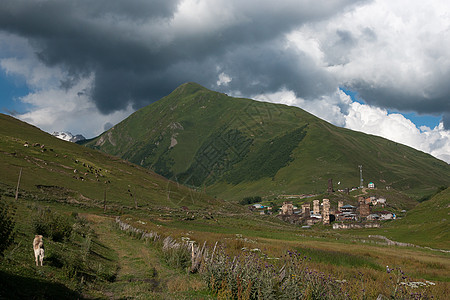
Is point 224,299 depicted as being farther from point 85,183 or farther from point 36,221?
point 85,183

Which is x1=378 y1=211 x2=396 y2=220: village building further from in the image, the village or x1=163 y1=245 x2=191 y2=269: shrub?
x1=163 y1=245 x2=191 y2=269: shrub

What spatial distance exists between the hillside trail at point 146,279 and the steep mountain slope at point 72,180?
50.1 metres

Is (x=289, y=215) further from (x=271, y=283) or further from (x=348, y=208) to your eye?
(x=271, y=283)

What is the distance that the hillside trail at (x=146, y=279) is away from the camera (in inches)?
531

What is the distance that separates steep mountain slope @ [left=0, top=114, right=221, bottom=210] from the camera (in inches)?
3071

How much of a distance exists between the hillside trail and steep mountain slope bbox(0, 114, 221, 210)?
50.1 m

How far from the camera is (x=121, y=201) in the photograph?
294 ft

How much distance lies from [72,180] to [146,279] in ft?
282

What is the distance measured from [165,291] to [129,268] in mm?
5992

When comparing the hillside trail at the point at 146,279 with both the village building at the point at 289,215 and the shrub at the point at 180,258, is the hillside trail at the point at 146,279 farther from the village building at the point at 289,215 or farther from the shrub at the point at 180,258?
the village building at the point at 289,215

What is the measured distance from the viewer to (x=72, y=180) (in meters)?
93.0

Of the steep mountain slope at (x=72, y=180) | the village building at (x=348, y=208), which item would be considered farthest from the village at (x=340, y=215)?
the steep mountain slope at (x=72, y=180)

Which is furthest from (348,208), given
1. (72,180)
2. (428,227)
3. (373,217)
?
(72,180)

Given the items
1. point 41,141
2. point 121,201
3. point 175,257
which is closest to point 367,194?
point 121,201
